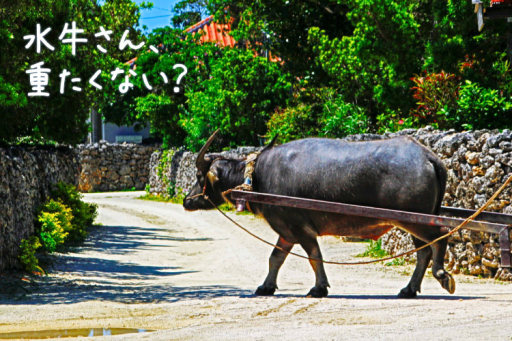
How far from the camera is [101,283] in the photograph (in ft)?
36.9

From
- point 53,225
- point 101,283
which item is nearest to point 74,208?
point 53,225

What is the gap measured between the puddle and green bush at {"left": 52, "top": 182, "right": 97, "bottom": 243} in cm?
898

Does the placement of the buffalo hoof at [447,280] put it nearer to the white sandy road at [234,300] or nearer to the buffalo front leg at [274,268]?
the white sandy road at [234,300]

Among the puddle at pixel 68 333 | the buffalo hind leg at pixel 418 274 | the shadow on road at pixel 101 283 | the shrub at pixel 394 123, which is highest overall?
the shrub at pixel 394 123

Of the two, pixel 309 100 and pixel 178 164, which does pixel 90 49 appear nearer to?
pixel 309 100

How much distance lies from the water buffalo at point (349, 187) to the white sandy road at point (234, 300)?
1.65 ft

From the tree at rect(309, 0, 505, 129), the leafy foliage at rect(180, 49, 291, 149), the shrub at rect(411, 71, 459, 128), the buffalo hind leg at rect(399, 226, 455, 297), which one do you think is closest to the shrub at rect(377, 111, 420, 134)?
the tree at rect(309, 0, 505, 129)

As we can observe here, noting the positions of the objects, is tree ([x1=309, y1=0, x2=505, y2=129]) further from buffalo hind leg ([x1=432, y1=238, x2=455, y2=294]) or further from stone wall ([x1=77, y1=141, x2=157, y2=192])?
stone wall ([x1=77, y1=141, x2=157, y2=192])

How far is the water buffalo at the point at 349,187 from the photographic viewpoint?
8.16 metres

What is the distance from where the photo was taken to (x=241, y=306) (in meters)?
8.20

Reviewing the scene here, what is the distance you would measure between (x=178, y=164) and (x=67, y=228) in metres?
16.4

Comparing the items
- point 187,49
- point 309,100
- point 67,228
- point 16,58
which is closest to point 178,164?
point 187,49

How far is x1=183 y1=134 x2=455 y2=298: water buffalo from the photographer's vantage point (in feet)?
26.8

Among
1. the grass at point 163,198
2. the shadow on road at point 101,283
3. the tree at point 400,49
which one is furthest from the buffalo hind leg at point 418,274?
the grass at point 163,198
